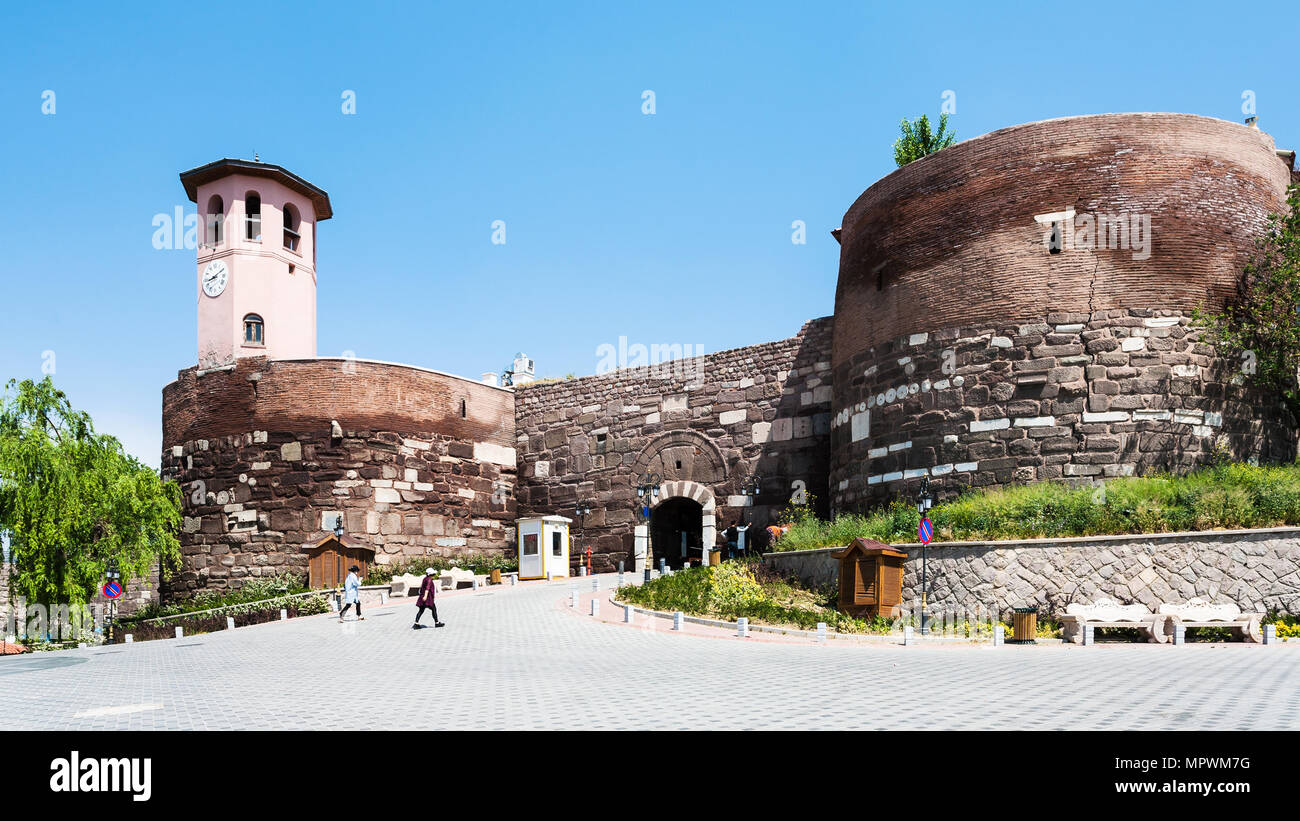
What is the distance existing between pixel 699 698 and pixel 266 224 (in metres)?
26.8

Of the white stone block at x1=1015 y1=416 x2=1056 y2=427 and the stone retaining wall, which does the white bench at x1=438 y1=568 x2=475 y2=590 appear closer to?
the stone retaining wall

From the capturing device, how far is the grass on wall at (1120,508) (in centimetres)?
1559

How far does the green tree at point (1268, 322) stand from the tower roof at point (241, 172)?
2594 cm

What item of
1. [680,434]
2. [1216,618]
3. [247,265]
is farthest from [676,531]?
[1216,618]

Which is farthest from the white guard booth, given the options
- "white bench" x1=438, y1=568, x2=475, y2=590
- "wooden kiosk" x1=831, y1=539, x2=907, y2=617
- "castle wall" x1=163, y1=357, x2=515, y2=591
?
"wooden kiosk" x1=831, y1=539, x2=907, y2=617

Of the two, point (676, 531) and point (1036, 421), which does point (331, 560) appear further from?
point (1036, 421)

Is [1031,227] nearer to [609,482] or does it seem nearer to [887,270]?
[887,270]

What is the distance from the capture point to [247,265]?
30375 millimetres

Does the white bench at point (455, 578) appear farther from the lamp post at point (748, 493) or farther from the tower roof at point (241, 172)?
the tower roof at point (241, 172)

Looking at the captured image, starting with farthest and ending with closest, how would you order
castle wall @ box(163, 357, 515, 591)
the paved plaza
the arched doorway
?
1. the arched doorway
2. castle wall @ box(163, 357, 515, 591)
3. the paved plaza

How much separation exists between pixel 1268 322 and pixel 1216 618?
7.72 metres

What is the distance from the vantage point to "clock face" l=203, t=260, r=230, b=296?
30.2 metres

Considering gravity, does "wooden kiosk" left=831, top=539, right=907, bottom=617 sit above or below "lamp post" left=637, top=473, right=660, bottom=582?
below
